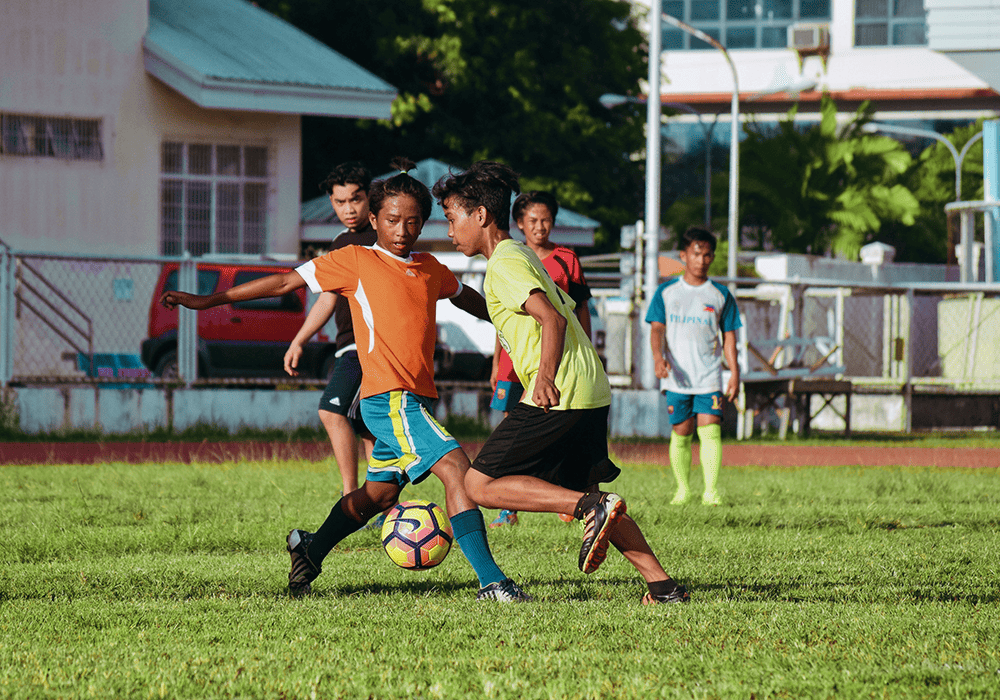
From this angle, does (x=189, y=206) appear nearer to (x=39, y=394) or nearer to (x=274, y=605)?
(x=39, y=394)

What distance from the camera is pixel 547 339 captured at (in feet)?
16.7

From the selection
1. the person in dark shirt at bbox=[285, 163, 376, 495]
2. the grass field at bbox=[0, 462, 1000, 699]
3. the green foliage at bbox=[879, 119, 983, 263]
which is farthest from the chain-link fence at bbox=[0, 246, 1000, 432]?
the green foliage at bbox=[879, 119, 983, 263]

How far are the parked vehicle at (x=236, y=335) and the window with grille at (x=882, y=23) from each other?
54922 millimetres

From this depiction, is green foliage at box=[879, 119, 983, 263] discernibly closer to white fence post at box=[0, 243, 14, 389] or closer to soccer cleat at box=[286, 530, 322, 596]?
white fence post at box=[0, 243, 14, 389]

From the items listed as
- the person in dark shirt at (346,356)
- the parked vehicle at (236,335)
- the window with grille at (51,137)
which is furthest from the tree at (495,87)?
the person in dark shirt at (346,356)

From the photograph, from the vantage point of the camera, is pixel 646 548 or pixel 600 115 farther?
pixel 600 115

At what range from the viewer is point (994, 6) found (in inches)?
726

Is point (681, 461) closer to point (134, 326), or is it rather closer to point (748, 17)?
point (134, 326)

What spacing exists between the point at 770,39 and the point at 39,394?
5830 centimetres

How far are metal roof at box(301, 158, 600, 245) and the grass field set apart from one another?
47.1 ft

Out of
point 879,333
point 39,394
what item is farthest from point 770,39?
point 39,394

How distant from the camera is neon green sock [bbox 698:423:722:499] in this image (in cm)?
914

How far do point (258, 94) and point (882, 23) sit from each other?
52.9 meters

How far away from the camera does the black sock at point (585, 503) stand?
502cm
